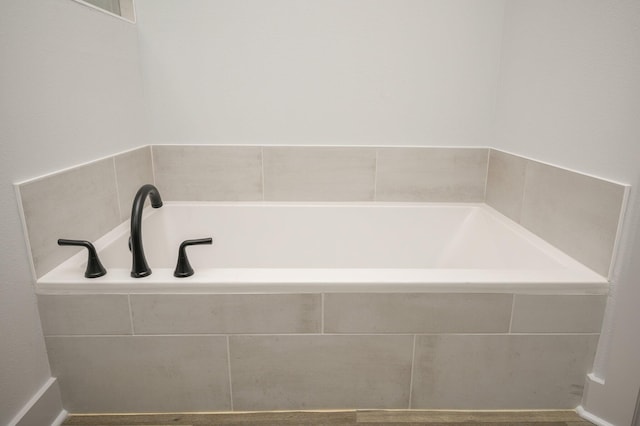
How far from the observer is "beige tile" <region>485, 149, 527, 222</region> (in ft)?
5.21

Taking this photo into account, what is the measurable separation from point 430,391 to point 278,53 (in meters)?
1.51

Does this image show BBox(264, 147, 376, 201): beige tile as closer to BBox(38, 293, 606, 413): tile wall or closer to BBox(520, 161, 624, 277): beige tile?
BBox(520, 161, 624, 277): beige tile

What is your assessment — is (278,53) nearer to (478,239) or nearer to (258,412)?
(478,239)

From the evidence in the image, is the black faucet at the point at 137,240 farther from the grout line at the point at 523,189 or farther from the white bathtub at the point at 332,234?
the grout line at the point at 523,189

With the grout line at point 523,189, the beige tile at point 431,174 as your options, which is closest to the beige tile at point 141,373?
the beige tile at point 431,174

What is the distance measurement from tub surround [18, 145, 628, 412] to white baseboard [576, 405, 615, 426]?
0.09ft

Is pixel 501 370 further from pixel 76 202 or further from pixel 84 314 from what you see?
pixel 76 202

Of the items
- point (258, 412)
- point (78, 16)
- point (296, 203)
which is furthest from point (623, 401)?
point (78, 16)

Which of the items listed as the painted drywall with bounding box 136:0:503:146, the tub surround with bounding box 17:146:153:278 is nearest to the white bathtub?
the tub surround with bounding box 17:146:153:278

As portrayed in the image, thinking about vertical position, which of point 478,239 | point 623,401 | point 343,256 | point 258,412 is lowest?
point 258,412

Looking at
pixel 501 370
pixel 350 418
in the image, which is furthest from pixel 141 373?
pixel 501 370

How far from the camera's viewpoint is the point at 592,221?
1163 mm

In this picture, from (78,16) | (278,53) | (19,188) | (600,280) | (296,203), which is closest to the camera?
(19,188)

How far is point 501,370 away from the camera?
116 centimetres
